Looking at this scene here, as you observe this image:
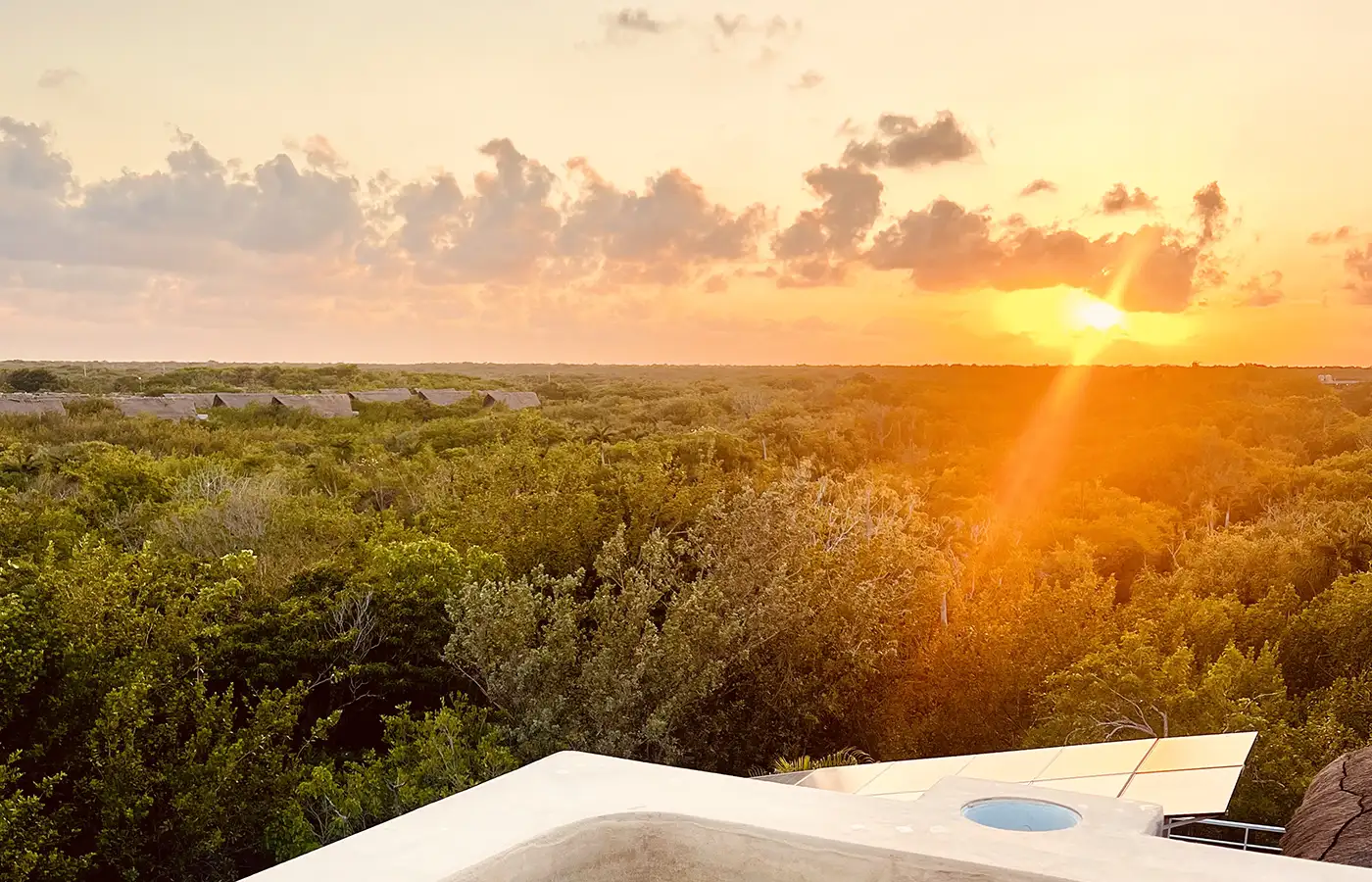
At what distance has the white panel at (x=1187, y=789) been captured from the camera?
240 inches

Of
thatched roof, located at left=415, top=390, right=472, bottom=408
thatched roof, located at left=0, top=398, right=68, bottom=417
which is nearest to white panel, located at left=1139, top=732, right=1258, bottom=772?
thatched roof, located at left=0, top=398, right=68, bottom=417

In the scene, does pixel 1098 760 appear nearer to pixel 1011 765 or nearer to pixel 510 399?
pixel 1011 765

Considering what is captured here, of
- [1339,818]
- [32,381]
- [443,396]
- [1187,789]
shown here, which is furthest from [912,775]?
[32,381]

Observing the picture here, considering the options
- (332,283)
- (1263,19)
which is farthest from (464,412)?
(1263,19)

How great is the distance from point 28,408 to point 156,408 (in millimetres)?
4554

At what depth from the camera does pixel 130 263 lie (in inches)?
1476

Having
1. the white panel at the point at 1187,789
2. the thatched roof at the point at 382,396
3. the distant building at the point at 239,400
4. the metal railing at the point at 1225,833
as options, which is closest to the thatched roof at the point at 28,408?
the distant building at the point at 239,400

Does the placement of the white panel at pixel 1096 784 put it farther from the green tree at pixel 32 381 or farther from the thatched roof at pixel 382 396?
the green tree at pixel 32 381

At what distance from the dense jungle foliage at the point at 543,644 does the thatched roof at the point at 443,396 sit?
31069 millimetres

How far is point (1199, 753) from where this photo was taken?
25.0ft

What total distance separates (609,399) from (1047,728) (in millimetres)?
58396

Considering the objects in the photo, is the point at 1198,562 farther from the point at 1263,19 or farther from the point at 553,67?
the point at 553,67

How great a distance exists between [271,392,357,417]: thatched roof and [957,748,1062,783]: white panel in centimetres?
4621

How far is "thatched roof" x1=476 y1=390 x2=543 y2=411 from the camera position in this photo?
59.2 meters
